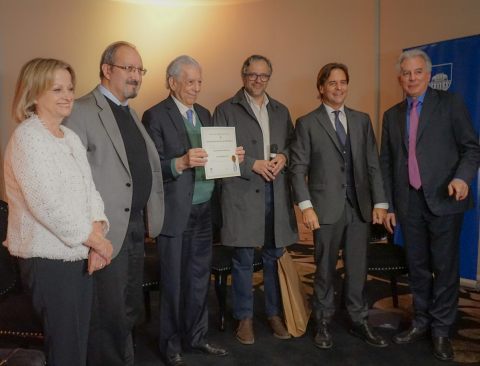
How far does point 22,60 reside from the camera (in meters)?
4.34

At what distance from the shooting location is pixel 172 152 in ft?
8.21

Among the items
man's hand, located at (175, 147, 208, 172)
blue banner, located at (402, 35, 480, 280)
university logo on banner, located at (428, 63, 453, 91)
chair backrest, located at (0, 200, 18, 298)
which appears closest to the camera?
chair backrest, located at (0, 200, 18, 298)

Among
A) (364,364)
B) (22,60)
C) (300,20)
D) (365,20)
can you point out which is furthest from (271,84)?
(364,364)

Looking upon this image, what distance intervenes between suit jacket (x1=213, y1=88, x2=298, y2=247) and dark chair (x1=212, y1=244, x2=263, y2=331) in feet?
0.92

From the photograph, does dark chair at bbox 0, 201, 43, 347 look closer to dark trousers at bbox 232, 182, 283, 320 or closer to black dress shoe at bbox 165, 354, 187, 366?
black dress shoe at bbox 165, 354, 187, 366

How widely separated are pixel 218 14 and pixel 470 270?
405cm

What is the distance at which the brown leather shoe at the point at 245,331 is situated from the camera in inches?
112

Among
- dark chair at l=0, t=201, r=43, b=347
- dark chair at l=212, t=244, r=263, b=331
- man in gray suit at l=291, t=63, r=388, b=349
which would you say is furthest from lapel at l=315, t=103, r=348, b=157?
dark chair at l=0, t=201, r=43, b=347

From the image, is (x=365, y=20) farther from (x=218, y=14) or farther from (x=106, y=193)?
(x=106, y=193)

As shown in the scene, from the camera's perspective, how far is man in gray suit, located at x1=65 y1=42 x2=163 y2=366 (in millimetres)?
2066

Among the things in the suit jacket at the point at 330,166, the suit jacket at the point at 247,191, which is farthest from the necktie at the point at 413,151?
the suit jacket at the point at 247,191

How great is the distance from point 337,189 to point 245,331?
114 cm

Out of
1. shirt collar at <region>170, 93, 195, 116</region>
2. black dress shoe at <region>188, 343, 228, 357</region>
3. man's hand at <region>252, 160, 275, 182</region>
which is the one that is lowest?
black dress shoe at <region>188, 343, 228, 357</region>

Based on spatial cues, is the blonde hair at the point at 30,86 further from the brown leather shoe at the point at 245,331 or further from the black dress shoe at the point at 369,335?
the black dress shoe at the point at 369,335
